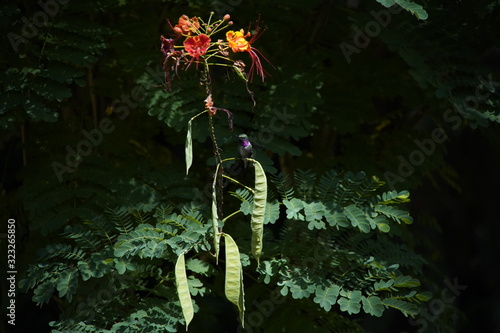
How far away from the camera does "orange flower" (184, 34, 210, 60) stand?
1741mm

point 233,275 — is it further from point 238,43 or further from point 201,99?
point 201,99

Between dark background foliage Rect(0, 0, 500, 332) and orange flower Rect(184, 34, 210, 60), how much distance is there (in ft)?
0.95

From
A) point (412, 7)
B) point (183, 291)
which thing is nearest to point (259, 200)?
point (183, 291)

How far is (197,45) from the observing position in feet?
5.74

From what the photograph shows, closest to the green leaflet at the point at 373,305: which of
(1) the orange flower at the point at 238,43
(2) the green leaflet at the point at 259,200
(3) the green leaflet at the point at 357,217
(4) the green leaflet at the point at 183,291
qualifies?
(3) the green leaflet at the point at 357,217

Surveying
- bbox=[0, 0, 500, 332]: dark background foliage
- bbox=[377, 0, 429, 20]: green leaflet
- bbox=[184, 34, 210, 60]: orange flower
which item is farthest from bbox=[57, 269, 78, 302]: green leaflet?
bbox=[377, 0, 429, 20]: green leaflet

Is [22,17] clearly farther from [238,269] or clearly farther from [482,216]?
[482,216]

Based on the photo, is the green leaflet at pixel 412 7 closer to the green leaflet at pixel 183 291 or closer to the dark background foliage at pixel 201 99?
the dark background foliage at pixel 201 99

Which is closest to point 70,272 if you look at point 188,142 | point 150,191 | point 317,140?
point 150,191

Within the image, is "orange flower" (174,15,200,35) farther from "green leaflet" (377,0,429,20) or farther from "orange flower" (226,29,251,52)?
"green leaflet" (377,0,429,20)

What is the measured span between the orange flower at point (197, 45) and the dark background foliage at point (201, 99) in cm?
29

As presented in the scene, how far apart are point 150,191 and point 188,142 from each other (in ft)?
1.98

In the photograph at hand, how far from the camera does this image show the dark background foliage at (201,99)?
232cm

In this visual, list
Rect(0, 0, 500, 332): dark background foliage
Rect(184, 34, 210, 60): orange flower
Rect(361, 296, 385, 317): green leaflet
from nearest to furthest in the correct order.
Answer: Rect(184, 34, 210, 60): orange flower
Rect(361, 296, 385, 317): green leaflet
Rect(0, 0, 500, 332): dark background foliage
